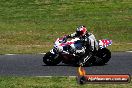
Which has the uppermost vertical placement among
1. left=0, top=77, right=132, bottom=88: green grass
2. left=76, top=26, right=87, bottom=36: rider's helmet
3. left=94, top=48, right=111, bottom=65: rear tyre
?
left=76, top=26, right=87, bottom=36: rider's helmet

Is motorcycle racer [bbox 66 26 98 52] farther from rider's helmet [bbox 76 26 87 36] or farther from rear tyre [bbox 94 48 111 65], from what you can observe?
rear tyre [bbox 94 48 111 65]

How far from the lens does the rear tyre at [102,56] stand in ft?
67.0

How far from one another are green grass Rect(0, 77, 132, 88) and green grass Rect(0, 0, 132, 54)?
8.18 metres

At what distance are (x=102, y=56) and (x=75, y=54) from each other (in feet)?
3.64

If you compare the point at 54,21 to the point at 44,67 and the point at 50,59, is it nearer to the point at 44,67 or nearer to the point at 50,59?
the point at 50,59

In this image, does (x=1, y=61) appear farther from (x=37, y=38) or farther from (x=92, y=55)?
(x=37, y=38)

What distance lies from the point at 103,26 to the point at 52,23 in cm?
370

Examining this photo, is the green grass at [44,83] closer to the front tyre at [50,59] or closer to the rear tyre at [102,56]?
the front tyre at [50,59]

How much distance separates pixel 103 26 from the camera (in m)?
33.7

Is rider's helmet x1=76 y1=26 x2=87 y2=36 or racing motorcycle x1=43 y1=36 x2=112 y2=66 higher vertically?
rider's helmet x1=76 y1=26 x2=87 y2=36

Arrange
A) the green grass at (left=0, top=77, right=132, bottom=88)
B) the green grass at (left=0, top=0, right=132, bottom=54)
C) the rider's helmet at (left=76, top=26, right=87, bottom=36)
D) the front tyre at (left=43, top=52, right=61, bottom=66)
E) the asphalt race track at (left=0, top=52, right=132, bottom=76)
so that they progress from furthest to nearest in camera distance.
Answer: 1. the green grass at (left=0, top=0, right=132, bottom=54)
2. the front tyre at (left=43, top=52, right=61, bottom=66)
3. the rider's helmet at (left=76, top=26, right=87, bottom=36)
4. the asphalt race track at (left=0, top=52, right=132, bottom=76)
5. the green grass at (left=0, top=77, right=132, bottom=88)

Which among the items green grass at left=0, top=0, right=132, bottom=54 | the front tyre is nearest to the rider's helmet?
the front tyre

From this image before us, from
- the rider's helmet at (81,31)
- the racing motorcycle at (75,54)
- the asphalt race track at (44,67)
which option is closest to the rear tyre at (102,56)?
the racing motorcycle at (75,54)

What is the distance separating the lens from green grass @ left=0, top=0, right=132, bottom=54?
28995 millimetres
